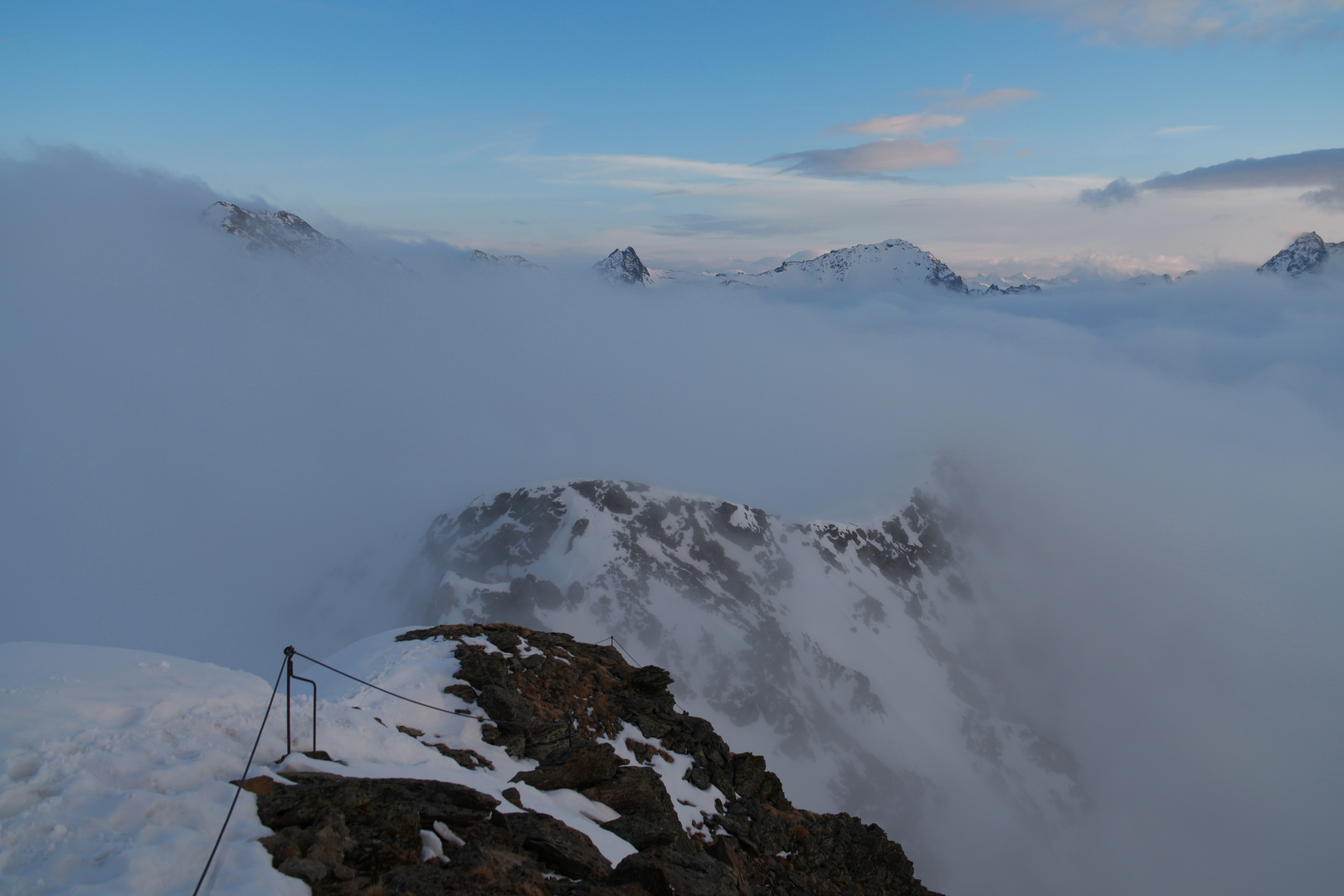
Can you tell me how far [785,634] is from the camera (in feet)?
328

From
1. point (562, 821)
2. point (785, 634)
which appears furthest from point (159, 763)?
point (785, 634)

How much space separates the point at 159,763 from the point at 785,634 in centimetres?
9578

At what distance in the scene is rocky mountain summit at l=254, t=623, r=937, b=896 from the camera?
432 inches

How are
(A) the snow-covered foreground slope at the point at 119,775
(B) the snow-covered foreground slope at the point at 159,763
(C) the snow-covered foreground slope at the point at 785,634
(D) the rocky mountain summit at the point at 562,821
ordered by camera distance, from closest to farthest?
(A) the snow-covered foreground slope at the point at 119,775 → (B) the snow-covered foreground slope at the point at 159,763 → (D) the rocky mountain summit at the point at 562,821 → (C) the snow-covered foreground slope at the point at 785,634

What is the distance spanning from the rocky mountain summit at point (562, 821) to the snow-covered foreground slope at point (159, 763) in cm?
61

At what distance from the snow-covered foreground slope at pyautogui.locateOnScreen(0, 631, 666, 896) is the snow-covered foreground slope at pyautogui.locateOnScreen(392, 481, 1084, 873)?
68.6m

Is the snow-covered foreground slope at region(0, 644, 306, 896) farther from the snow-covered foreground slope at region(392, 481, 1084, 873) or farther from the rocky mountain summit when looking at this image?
the snow-covered foreground slope at region(392, 481, 1084, 873)

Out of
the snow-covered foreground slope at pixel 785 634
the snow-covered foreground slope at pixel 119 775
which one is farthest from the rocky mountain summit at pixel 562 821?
the snow-covered foreground slope at pixel 785 634

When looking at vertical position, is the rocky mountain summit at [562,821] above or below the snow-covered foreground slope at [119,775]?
below

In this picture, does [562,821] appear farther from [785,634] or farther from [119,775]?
[785,634]

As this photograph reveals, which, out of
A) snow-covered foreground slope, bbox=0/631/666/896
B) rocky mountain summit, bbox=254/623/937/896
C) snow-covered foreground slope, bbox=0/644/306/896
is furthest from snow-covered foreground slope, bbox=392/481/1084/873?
snow-covered foreground slope, bbox=0/644/306/896

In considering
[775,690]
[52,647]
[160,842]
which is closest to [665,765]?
[160,842]

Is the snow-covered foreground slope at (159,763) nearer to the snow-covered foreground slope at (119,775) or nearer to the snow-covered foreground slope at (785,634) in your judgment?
the snow-covered foreground slope at (119,775)

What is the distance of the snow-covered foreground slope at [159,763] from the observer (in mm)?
9234
